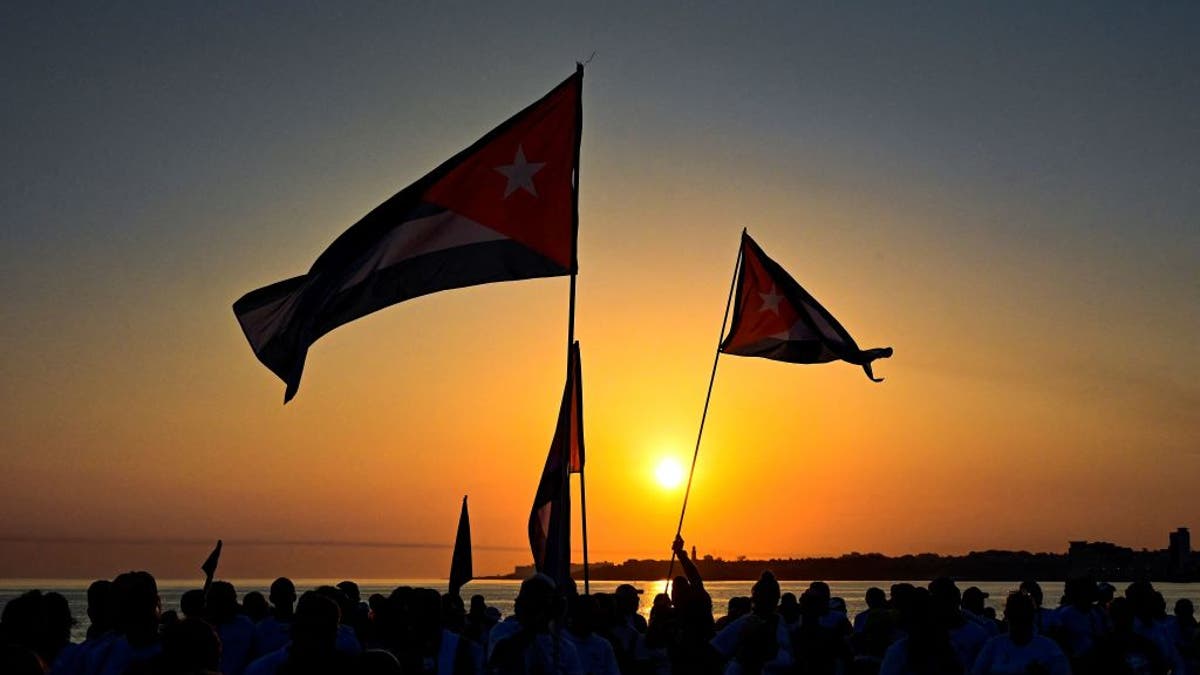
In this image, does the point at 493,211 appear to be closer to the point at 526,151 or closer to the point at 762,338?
the point at 526,151

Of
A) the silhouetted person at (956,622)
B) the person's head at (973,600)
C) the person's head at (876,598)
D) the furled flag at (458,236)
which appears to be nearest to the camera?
the silhouetted person at (956,622)

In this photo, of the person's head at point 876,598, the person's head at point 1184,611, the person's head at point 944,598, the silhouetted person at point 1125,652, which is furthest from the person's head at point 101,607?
the person's head at point 1184,611

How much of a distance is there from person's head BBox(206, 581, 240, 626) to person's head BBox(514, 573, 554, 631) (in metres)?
→ 3.90

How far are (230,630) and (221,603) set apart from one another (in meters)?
0.29

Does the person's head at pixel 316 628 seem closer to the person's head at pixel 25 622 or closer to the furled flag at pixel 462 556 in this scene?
the person's head at pixel 25 622

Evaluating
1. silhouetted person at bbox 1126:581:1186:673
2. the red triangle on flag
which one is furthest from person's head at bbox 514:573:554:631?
silhouetted person at bbox 1126:581:1186:673

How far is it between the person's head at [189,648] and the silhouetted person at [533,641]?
5.97 feet

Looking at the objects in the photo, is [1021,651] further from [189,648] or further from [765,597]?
[189,648]

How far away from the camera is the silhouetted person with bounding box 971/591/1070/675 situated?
9.00 metres

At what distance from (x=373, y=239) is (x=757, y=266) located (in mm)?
7279

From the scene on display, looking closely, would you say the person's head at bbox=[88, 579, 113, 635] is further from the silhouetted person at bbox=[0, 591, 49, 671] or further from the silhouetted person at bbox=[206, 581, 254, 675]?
the silhouetted person at bbox=[206, 581, 254, 675]

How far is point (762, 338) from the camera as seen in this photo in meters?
17.6

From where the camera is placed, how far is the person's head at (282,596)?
37.7ft

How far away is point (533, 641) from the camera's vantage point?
291 inches
